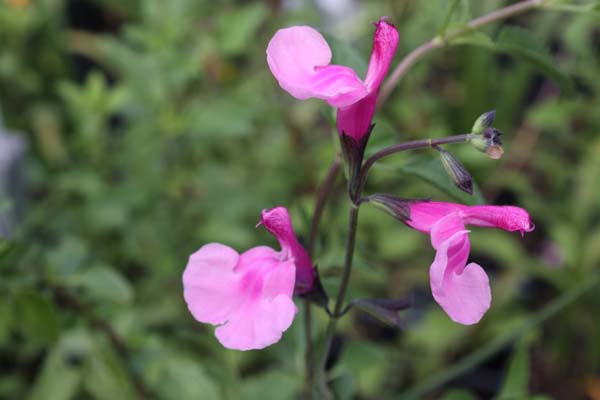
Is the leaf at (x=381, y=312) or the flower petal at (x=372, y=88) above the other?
the flower petal at (x=372, y=88)

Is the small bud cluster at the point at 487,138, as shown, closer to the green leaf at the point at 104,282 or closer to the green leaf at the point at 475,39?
the green leaf at the point at 475,39

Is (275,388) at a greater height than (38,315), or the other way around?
(38,315)

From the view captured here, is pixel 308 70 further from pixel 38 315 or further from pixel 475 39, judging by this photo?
pixel 38 315

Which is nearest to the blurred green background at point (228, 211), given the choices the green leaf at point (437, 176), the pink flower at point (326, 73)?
the green leaf at point (437, 176)

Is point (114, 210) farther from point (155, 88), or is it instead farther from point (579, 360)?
point (579, 360)

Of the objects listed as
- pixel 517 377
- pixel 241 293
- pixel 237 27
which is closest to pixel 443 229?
pixel 241 293

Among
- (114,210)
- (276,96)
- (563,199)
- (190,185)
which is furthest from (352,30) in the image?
(114,210)

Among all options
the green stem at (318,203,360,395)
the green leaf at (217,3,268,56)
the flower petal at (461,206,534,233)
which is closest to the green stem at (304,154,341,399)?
the green stem at (318,203,360,395)
